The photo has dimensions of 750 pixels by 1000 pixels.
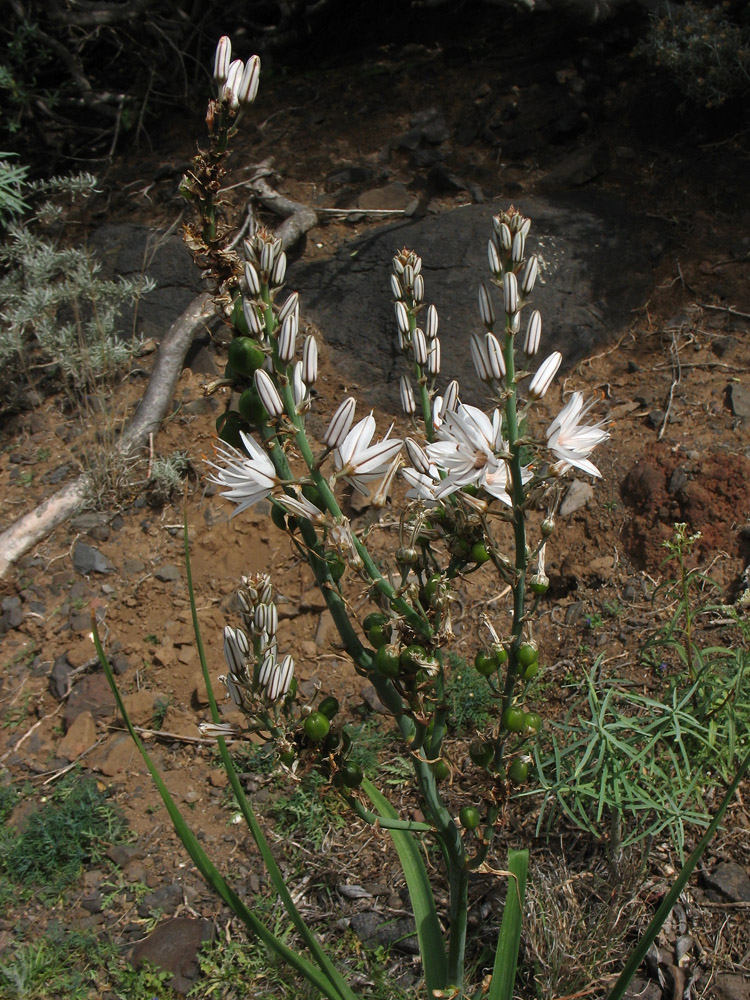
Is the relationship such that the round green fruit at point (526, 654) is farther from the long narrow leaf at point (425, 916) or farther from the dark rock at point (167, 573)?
the dark rock at point (167, 573)

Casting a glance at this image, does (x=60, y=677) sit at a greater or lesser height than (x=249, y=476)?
lesser

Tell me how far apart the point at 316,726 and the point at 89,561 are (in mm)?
2775

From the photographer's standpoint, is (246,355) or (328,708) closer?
(246,355)

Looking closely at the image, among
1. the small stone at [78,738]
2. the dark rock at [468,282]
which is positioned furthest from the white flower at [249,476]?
the dark rock at [468,282]

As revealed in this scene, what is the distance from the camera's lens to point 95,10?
564cm

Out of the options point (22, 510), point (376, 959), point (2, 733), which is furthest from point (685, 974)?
point (22, 510)

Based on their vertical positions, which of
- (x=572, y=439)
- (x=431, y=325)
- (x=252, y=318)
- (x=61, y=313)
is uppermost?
(x=252, y=318)

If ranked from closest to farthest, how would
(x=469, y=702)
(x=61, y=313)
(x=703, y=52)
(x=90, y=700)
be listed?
(x=469, y=702) → (x=90, y=700) → (x=703, y=52) → (x=61, y=313)

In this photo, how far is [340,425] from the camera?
1.24m

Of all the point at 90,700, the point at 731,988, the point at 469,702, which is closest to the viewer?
the point at 731,988

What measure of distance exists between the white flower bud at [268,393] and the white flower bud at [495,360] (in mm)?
327

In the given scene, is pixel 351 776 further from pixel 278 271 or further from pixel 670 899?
pixel 278 271

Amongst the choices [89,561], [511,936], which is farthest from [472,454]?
[89,561]

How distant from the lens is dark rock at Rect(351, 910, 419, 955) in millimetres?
2324
